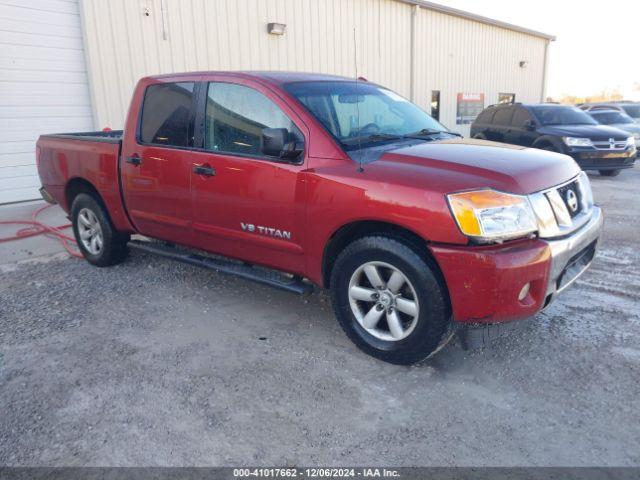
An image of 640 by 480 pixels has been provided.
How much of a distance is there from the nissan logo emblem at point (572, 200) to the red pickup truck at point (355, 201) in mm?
21

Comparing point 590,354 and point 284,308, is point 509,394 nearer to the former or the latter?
point 590,354

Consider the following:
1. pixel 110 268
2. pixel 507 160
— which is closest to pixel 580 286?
pixel 507 160

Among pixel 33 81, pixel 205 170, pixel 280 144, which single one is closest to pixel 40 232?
pixel 33 81

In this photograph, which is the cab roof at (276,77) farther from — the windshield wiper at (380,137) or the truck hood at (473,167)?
the truck hood at (473,167)

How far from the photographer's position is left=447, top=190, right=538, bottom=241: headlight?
2794mm

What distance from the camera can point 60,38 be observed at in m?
8.36

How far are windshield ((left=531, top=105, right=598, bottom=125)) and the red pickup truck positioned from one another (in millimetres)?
7690

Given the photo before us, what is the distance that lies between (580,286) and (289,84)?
3009mm

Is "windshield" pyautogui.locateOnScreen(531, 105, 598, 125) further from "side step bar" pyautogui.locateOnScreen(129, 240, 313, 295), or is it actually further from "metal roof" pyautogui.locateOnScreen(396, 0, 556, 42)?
"side step bar" pyautogui.locateOnScreen(129, 240, 313, 295)

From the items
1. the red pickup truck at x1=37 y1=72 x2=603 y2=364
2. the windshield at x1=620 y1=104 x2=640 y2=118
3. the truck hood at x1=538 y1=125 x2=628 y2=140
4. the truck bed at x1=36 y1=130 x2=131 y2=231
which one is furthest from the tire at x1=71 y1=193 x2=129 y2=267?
the windshield at x1=620 y1=104 x2=640 y2=118

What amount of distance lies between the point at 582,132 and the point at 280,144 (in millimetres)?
8966

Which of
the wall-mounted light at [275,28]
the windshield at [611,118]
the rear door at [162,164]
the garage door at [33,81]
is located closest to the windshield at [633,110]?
the windshield at [611,118]

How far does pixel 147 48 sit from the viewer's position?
901cm

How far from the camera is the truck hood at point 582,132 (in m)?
10.3
